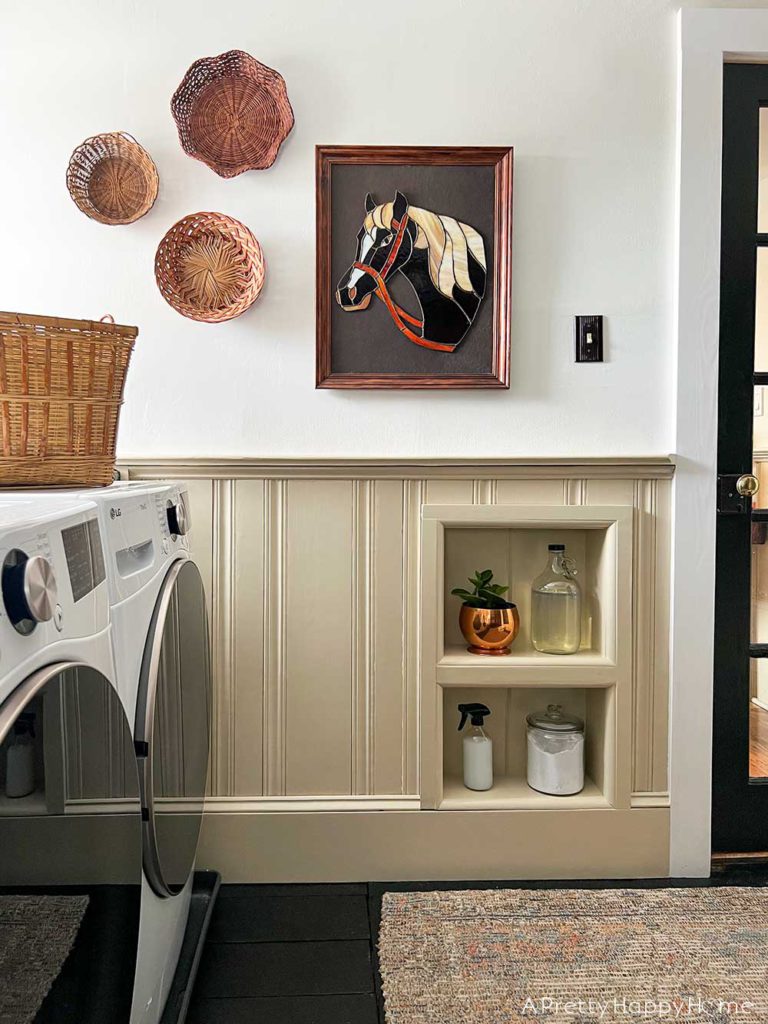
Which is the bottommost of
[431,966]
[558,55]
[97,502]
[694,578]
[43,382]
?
[431,966]

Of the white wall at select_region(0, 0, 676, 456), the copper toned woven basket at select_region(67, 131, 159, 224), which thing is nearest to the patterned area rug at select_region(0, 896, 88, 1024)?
the white wall at select_region(0, 0, 676, 456)

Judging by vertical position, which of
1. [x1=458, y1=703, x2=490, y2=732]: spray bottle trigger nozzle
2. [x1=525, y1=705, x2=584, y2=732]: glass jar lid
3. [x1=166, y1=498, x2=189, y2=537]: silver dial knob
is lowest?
[x1=525, y1=705, x2=584, y2=732]: glass jar lid

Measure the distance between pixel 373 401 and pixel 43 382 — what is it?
907mm

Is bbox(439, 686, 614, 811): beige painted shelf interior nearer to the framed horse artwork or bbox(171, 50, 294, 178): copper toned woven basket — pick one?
the framed horse artwork

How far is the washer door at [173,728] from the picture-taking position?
1.10 meters

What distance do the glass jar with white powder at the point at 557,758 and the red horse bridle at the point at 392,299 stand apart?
0.92 m

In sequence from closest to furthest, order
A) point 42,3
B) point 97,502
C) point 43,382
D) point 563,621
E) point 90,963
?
point 90,963 → point 97,502 → point 43,382 → point 42,3 → point 563,621

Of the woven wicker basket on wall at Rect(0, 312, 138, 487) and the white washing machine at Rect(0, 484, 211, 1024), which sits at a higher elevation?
the woven wicker basket on wall at Rect(0, 312, 138, 487)

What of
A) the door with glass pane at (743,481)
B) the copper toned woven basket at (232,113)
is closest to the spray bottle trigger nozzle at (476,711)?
the door with glass pane at (743,481)

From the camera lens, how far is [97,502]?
1007 mm

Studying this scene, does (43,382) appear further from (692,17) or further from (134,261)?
(692,17)

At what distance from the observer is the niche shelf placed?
77.5 inches

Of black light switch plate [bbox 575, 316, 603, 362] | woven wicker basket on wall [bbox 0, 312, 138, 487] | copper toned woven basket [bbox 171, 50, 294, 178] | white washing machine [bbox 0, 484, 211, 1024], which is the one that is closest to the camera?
white washing machine [bbox 0, 484, 211, 1024]

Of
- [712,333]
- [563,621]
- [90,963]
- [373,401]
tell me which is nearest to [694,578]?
[563,621]
